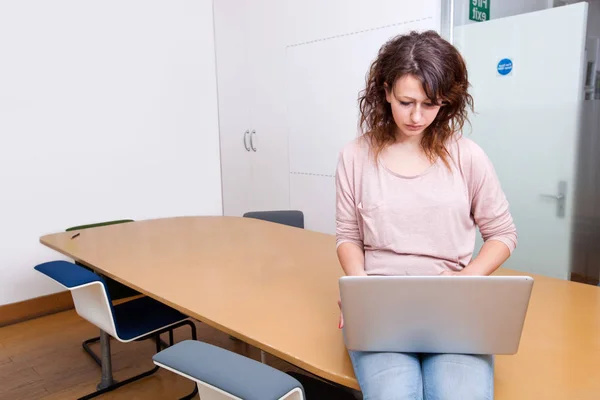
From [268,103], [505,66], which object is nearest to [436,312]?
[505,66]

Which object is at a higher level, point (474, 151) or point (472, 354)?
point (474, 151)

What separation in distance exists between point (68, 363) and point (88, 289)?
1.09 m

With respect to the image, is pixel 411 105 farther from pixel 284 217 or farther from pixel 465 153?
pixel 284 217

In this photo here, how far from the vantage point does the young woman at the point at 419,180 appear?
1.31 m

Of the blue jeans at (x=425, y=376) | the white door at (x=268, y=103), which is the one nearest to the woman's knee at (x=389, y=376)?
the blue jeans at (x=425, y=376)

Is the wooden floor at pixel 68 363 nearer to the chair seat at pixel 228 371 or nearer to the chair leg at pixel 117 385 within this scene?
the chair leg at pixel 117 385

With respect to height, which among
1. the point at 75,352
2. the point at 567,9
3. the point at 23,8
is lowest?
the point at 75,352

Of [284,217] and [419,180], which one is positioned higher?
[419,180]

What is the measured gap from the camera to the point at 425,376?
1.05 metres

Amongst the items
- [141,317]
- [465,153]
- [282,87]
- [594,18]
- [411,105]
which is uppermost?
[594,18]

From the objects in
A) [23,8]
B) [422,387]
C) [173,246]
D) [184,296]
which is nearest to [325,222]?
[173,246]

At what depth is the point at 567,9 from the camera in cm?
268

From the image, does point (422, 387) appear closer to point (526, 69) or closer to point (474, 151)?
point (474, 151)

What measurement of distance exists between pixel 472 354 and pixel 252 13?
3.62 meters
